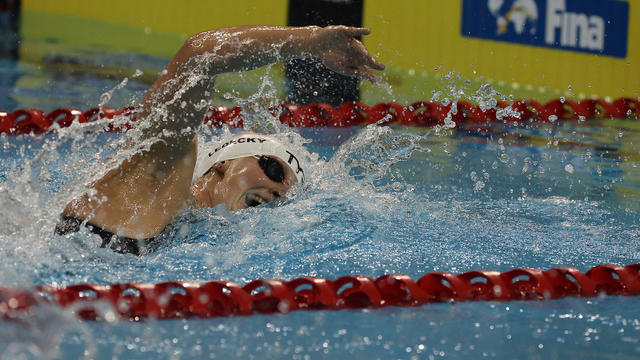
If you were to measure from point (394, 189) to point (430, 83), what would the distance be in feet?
13.3

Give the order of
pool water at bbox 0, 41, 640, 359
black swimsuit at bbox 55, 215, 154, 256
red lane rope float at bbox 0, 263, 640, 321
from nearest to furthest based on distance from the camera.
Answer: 1. pool water at bbox 0, 41, 640, 359
2. red lane rope float at bbox 0, 263, 640, 321
3. black swimsuit at bbox 55, 215, 154, 256

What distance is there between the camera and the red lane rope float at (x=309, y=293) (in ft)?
6.21

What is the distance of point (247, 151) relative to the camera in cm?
260

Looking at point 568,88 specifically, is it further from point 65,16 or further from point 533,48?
point 65,16

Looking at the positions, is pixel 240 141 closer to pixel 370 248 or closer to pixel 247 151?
pixel 247 151

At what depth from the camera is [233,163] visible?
8.39ft

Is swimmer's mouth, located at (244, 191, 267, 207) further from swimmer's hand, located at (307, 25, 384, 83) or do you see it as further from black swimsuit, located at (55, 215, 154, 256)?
swimmer's hand, located at (307, 25, 384, 83)

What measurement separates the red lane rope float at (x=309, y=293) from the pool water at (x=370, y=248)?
5 cm

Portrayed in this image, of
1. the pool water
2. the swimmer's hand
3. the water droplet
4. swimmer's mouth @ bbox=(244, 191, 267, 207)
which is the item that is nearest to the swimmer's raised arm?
the swimmer's hand

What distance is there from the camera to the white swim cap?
259cm

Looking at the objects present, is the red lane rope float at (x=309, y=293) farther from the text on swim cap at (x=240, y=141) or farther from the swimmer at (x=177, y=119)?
the text on swim cap at (x=240, y=141)

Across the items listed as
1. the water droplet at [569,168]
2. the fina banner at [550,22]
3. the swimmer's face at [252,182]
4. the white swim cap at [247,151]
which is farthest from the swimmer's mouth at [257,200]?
the fina banner at [550,22]

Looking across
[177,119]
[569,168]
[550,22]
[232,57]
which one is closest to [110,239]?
[177,119]

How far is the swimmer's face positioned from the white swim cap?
0.08ft
